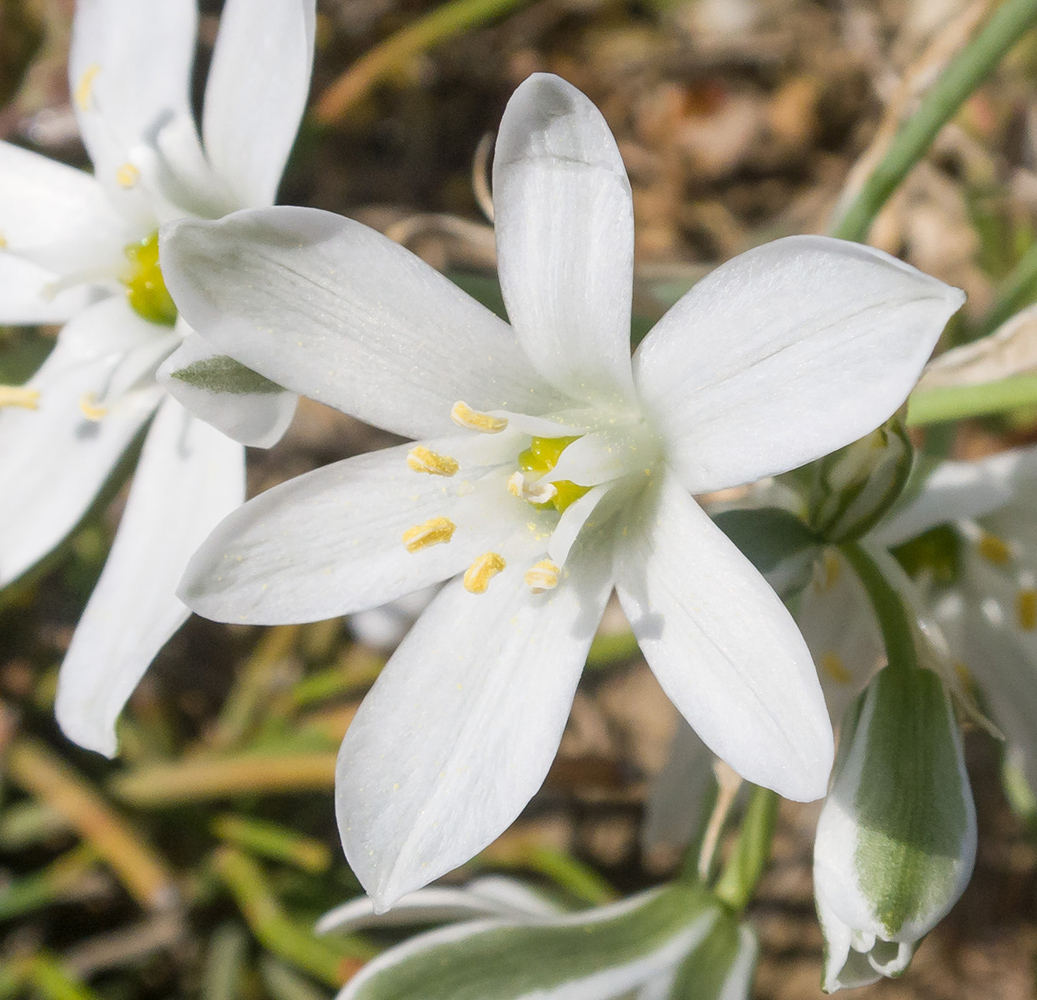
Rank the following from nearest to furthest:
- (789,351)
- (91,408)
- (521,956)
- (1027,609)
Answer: (789,351), (521,956), (91,408), (1027,609)

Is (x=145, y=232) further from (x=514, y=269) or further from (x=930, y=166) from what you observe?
(x=930, y=166)

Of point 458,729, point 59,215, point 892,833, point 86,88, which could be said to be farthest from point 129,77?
point 892,833

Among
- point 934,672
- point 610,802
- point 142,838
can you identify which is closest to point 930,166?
point 610,802

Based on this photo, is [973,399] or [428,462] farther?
[973,399]

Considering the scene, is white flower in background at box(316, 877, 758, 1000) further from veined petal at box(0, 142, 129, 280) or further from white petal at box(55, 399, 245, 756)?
veined petal at box(0, 142, 129, 280)

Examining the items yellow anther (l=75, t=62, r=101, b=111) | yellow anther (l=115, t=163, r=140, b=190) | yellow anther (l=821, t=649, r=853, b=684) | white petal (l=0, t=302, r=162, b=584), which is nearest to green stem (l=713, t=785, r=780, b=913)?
yellow anther (l=821, t=649, r=853, b=684)

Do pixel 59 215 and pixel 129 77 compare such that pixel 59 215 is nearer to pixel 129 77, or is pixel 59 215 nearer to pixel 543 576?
pixel 129 77

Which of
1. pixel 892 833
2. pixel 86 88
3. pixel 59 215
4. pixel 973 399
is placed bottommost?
pixel 892 833
